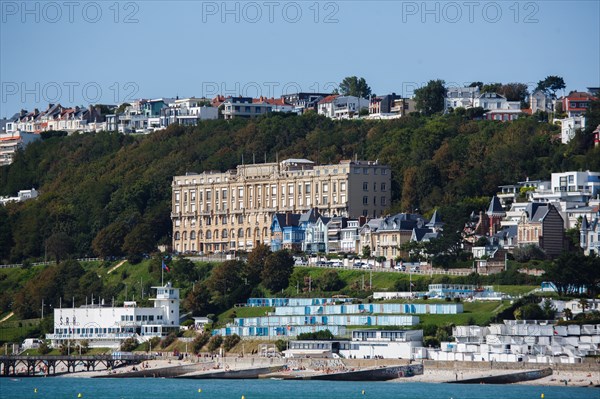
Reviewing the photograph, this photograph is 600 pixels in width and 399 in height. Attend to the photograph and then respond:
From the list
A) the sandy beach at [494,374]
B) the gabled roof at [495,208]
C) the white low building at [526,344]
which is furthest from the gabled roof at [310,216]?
the sandy beach at [494,374]

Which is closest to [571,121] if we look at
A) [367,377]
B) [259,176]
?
[259,176]

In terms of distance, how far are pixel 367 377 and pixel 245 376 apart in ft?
31.7

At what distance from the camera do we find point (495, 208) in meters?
147

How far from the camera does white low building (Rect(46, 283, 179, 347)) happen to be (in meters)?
137

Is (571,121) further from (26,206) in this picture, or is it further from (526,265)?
(26,206)

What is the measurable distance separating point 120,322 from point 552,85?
79591mm

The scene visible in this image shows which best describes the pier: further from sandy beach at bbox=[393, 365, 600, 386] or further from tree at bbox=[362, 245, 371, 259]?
tree at bbox=[362, 245, 371, 259]

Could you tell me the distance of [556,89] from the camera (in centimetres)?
19762

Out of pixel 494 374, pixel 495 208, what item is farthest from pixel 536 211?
pixel 494 374

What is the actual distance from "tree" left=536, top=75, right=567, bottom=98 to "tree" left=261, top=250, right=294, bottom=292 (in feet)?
208

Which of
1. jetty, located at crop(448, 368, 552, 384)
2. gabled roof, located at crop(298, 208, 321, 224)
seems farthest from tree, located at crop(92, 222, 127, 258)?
jetty, located at crop(448, 368, 552, 384)

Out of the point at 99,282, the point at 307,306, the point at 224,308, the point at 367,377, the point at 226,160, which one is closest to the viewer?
the point at 367,377

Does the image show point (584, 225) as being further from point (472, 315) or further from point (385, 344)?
point (385, 344)

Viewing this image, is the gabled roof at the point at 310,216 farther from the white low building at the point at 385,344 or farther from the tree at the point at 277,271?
the white low building at the point at 385,344
